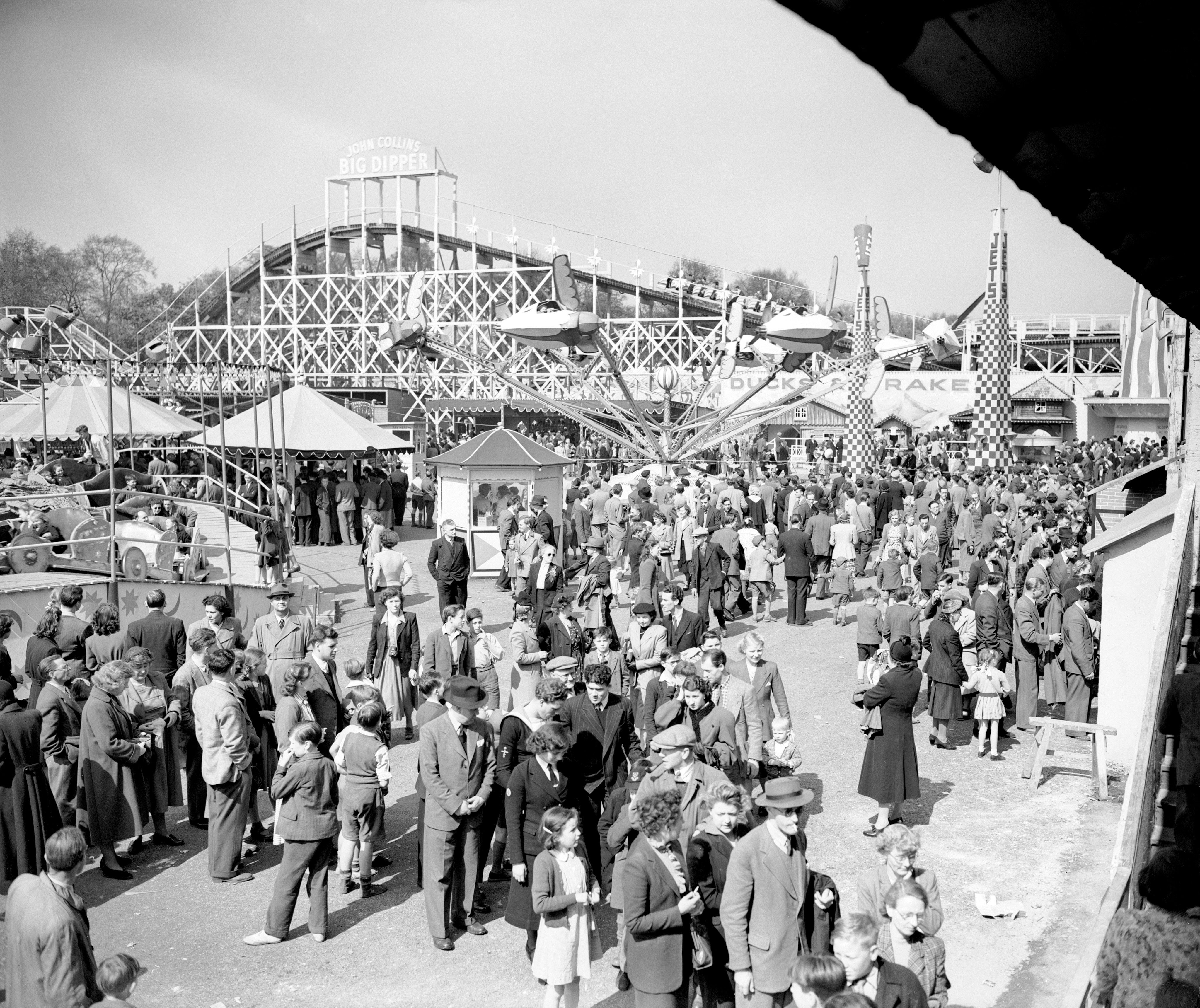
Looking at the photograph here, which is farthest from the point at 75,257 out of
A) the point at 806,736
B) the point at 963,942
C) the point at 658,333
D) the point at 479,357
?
the point at 963,942

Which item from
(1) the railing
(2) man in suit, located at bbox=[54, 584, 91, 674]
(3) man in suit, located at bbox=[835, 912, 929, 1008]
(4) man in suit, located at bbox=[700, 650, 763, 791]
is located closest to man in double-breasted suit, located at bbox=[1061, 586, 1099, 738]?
(1) the railing

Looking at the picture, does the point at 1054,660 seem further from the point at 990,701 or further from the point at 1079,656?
the point at 990,701

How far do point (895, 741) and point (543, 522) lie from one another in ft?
24.2

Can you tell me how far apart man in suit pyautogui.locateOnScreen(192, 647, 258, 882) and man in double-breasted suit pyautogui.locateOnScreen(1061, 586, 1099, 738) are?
635 centimetres

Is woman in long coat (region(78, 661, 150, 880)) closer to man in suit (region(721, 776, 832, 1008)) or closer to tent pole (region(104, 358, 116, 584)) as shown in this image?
man in suit (region(721, 776, 832, 1008))

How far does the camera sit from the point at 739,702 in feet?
22.9

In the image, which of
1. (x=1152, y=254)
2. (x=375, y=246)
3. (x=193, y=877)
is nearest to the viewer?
(x=1152, y=254)

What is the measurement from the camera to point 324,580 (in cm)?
1590

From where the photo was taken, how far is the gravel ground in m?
5.29

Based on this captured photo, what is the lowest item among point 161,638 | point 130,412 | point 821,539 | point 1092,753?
point 1092,753

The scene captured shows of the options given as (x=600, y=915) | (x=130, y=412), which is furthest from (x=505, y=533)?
(x=600, y=915)

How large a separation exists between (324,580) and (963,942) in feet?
38.4

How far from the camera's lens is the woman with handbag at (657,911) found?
4.41m

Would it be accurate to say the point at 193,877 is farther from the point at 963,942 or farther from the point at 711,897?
the point at 963,942
